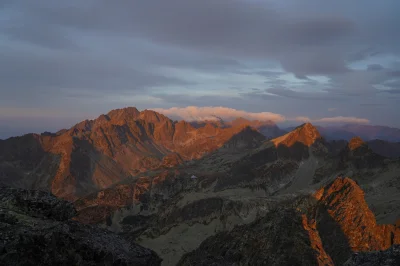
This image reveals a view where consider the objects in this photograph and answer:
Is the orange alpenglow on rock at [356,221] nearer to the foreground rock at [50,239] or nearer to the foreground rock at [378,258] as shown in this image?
the foreground rock at [378,258]

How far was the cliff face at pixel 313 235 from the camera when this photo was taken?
49.6 m

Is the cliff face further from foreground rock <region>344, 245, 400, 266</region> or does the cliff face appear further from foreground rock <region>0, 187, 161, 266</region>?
foreground rock <region>344, 245, 400, 266</region>

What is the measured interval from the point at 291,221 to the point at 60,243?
48439 millimetres

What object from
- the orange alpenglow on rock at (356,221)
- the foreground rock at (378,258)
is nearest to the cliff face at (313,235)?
the orange alpenglow on rock at (356,221)

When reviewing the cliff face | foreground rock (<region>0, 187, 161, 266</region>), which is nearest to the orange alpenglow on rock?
the cliff face

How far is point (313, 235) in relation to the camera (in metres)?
55.1

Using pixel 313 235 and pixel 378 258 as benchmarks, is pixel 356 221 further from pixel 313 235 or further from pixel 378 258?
pixel 378 258

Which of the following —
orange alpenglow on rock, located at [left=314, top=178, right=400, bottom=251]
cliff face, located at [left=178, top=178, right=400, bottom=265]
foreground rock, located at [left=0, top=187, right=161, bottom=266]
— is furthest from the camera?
orange alpenglow on rock, located at [left=314, top=178, right=400, bottom=251]

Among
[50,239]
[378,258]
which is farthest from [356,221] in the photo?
[50,239]

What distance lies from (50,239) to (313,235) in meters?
43.6

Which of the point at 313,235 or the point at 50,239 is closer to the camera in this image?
the point at 50,239

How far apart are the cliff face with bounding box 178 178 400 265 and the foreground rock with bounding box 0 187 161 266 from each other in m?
11.8

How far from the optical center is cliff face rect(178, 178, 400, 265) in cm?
4959

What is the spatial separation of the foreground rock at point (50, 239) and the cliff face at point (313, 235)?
11847 mm
